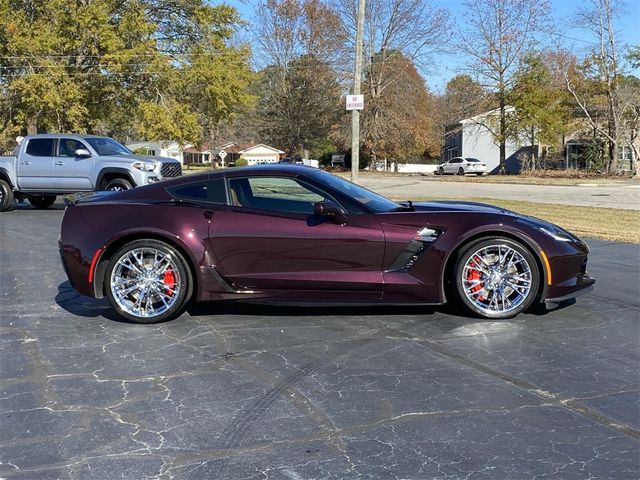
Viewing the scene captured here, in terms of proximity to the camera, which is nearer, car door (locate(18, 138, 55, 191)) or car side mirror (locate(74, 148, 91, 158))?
car side mirror (locate(74, 148, 91, 158))

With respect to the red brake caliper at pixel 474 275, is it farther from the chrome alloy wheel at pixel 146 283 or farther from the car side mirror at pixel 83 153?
the car side mirror at pixel 83 153

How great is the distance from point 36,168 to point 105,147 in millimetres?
1696

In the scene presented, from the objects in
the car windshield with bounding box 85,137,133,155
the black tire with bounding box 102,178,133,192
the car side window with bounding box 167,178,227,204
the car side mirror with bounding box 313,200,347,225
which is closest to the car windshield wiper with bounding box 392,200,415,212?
the car side mirror with bounding box 313,200,347,225

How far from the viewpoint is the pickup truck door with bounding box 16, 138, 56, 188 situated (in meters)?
15.2

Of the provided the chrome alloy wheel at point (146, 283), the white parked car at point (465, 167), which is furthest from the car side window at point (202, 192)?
the white parked car at point (465, 167)

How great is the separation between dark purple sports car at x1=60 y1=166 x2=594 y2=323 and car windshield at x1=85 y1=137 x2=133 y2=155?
10239 mm

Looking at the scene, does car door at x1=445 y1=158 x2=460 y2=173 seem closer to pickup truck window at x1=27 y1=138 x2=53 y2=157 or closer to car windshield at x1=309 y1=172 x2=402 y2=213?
pickup truck window at x1=27 y1=138 x2=53 y2=157

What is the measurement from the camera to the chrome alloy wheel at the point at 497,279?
5.46 meters

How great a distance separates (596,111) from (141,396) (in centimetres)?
4403

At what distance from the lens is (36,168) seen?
15.2m

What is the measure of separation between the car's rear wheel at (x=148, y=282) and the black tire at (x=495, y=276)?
2383 millimetres

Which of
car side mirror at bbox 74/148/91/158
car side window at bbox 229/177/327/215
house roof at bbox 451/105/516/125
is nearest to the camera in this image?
car side window at bbox 229/177/327/215

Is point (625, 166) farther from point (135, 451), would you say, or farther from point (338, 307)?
point (135, 451)

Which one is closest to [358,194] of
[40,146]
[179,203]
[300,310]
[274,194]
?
[274,194]
